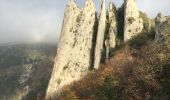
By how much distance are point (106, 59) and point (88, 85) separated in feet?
27.3

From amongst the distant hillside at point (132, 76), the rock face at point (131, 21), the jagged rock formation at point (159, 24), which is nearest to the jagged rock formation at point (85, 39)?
the rock face at point (131, 21)

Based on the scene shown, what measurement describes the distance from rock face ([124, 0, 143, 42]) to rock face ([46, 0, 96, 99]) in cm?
681

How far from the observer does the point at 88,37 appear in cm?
8156

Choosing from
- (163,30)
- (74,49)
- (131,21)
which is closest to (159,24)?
(163,30)

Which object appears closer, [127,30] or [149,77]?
[149,77]

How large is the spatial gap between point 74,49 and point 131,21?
37.2ft

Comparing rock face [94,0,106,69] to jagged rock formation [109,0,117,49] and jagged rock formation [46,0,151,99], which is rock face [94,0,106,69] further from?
jagged rock formation [109,0,117,49]

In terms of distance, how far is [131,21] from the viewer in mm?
79375

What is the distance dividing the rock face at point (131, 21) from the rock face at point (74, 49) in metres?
6.81

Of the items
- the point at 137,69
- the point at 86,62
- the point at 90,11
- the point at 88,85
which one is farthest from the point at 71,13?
the point at 137,69

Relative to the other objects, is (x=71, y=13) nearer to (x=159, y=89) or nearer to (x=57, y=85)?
(x=57, y=85)

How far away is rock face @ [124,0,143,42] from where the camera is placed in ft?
257

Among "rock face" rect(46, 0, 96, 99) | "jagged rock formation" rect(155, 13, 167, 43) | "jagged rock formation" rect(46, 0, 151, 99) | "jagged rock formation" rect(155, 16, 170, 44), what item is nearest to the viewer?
"jagged rock formation" rect(155, 16, 170, 44)

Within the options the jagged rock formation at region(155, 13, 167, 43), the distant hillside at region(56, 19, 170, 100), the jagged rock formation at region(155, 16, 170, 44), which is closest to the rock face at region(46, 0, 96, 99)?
the distant hillside at region(56, 19, 170, 100)
